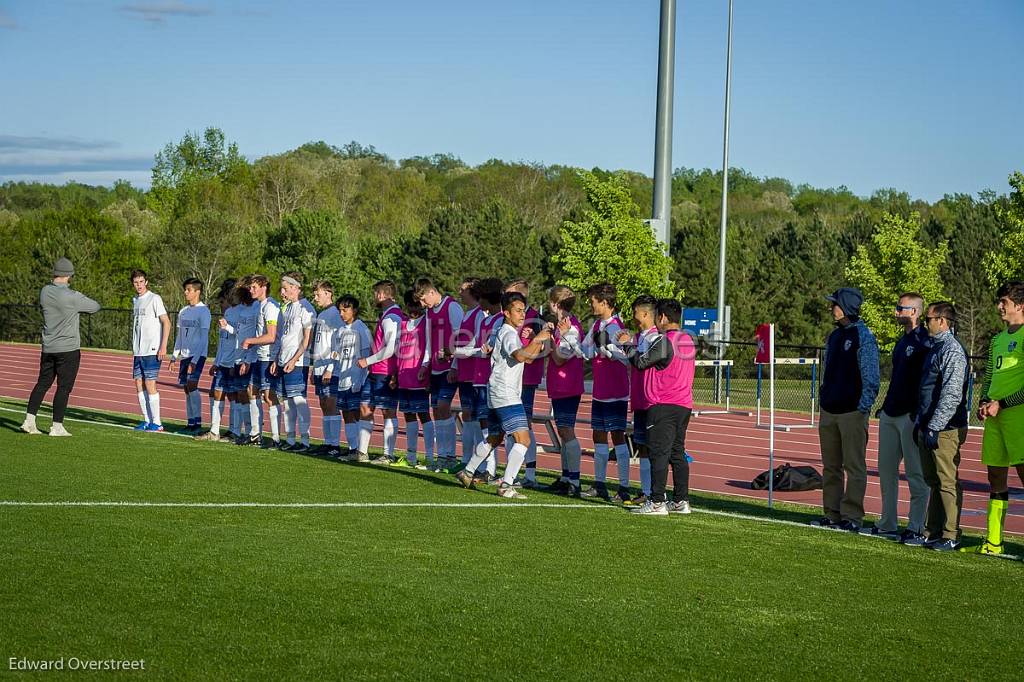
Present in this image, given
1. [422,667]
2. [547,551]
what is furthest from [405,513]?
[422,667]

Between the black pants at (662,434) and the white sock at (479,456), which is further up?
the black pants at (662,434)

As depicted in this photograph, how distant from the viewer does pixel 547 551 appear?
815 cm

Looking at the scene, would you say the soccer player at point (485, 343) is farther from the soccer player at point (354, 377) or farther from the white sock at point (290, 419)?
the white sock at point (290, 419)

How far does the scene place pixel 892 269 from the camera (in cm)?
4672

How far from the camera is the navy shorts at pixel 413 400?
13062mm

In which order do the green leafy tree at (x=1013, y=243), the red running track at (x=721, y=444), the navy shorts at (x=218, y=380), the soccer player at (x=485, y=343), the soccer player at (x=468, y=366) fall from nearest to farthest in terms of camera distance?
the soccer player at (x=485, y=343) < the soccer player at (x=468, y=366) < the red running track at (x=721, y=444) < the navy shorts at (x=218, y=380) < the green leafy tree at (x=1013, y=243)

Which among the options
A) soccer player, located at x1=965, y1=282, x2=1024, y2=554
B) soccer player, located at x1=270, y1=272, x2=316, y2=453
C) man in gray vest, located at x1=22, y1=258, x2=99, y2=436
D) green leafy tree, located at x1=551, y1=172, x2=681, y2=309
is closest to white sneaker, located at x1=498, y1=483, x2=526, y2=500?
soccer player, located at x1=270, y1=272, x2=316, y2=453

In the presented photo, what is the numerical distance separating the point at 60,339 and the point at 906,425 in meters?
9.54

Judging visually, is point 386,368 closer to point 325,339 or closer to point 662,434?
point 325,339

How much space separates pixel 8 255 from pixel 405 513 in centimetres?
6109

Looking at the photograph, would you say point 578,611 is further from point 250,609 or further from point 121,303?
point 121,303

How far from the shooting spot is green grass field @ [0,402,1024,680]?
18.4ft

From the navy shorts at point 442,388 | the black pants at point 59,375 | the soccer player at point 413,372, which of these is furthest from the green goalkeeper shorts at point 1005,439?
the black pants at point 59,375

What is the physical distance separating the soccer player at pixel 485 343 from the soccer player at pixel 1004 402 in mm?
4674
